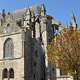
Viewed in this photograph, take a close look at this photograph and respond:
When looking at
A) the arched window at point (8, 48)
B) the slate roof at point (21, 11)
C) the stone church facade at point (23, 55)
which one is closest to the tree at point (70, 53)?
the stone church facade at point (23, 55)

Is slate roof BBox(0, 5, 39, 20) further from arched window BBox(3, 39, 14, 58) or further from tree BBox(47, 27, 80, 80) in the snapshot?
tree BBox(47, 27, 80, 80)

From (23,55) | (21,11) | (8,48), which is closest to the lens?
(23,55)

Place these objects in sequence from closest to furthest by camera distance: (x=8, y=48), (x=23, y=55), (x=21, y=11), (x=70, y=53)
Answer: (x=70, y=53) < (x=23, y=55) < (x=8, y=48) < (x=21, y=11)

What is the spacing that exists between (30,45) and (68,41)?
9.98 m

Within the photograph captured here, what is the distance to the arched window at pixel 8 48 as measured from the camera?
24.1m

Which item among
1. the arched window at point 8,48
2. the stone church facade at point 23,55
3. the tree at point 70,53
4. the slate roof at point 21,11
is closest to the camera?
the tree at point 70,53

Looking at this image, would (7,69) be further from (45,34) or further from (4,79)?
(45,34)

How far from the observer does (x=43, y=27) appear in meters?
28.1

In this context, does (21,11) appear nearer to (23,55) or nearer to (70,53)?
(23,55)

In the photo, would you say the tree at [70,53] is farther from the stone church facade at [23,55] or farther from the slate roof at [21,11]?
the slate roof at [21,11]

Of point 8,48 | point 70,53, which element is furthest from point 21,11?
point 70,53

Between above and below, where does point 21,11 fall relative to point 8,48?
above

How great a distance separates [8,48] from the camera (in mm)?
24484

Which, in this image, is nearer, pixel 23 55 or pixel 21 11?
pixel 23 55
